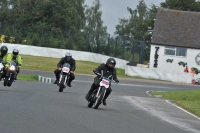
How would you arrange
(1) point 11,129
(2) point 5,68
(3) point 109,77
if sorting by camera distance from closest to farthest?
(1) point 11,129
(3) point 109,77
(2) point 5,68

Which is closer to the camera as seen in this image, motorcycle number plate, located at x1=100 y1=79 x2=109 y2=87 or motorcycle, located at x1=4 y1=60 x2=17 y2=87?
motorcycle number plate, located at x1=100 y1=79 x2=109 y2=87

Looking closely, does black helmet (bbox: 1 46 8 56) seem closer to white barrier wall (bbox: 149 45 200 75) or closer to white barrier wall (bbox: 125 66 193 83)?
white barrier wall (bbox: 125 66 193 83)

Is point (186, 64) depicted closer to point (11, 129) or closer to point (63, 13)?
point (63, 13)

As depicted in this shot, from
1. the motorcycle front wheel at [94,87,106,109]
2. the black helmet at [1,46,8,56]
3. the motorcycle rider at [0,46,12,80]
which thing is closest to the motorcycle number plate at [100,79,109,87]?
the motorcycle front wheel at [94,87,106,109]

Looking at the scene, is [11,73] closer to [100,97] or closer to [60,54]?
[100,97]

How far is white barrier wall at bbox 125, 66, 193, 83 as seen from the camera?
2127 inches

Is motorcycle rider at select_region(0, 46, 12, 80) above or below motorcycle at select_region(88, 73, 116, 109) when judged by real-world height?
above

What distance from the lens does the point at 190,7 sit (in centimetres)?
9012

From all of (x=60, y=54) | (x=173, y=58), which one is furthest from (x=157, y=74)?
(x=60, y=54)

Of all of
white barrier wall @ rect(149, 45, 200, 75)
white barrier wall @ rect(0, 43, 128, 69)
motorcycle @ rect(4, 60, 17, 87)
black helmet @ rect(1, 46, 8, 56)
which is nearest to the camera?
black helmet @ rect(1, 46, 8, 56)

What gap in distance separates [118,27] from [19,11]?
40.0 m

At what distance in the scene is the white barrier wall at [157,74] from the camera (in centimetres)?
5403

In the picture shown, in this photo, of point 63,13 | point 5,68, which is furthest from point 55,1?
point 5,68

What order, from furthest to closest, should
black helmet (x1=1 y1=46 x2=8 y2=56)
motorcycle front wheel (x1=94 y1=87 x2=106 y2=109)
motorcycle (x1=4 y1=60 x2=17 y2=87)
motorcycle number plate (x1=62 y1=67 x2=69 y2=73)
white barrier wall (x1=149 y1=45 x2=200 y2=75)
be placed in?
white barrier wall (x1=149 y1=45 x2=200 y2=75)
motorcycle number plate (x1=62 y1=67 x2=69 y2=73)
motorcycle (x1=4 y1=60 x2=17 y2=87)
black helmet (x1=1 y1=46 x2=8 y2=56)
motorcycle front wheel (x1=94 y1=87 x2=106 y2=109)
